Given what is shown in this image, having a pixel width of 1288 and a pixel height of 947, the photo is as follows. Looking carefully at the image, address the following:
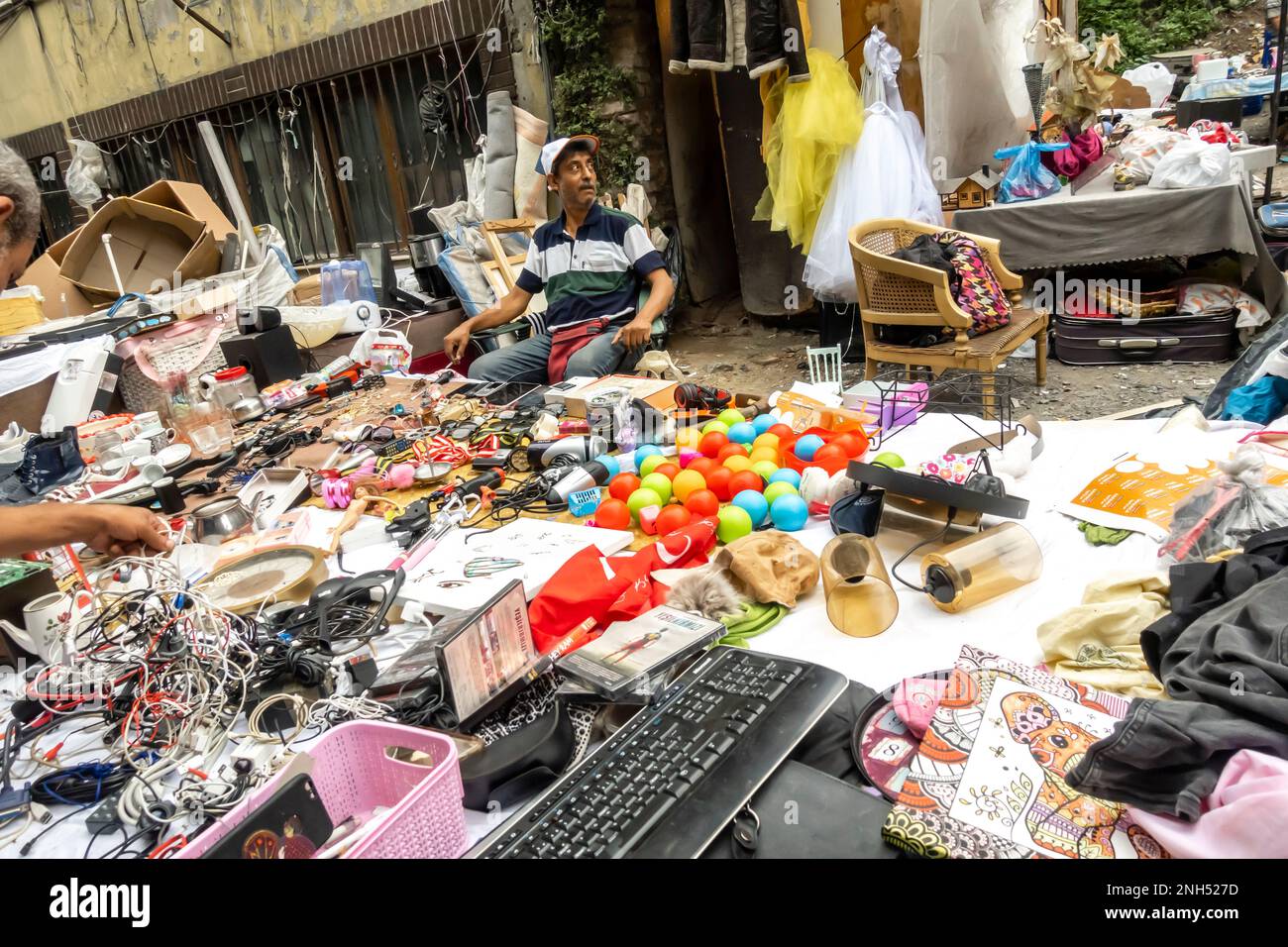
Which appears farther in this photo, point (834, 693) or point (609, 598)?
point (609, 598)

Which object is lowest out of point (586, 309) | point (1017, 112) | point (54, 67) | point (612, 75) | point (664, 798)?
point (664, 798)

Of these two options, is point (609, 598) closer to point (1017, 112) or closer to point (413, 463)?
point (413, 463)

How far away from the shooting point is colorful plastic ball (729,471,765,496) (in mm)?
2143

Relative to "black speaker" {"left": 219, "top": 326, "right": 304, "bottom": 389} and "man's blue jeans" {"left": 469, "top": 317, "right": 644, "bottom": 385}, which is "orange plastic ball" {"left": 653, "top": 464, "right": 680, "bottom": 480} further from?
"black speaker" {"left": 219, "top": 326, "right": 304, "bottom": 389}

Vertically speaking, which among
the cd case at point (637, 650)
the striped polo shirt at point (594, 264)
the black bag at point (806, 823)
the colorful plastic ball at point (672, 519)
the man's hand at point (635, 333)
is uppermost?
the striped polo shirt at point (594, 264)

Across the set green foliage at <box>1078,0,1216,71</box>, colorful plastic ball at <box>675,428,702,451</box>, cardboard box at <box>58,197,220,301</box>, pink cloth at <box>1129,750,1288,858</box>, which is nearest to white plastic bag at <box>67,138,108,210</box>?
cardboard box at <box>58,197,220,301</box>

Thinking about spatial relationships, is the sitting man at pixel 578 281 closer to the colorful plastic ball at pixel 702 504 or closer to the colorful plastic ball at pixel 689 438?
the colorful plastic ball at pixel 689 438

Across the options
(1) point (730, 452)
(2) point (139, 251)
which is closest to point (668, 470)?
(1) point (730, 452)

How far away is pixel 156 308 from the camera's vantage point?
459cm

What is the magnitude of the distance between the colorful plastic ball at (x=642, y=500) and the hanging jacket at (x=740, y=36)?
3837 millimetres

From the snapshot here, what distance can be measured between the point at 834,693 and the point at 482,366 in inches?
140

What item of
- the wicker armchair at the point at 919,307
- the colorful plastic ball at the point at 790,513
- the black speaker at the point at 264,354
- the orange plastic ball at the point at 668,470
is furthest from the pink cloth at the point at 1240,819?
the black speaker at the point at 264,354

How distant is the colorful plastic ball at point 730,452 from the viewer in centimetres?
235

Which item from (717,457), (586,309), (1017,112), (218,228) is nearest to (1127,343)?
(1017,112)
